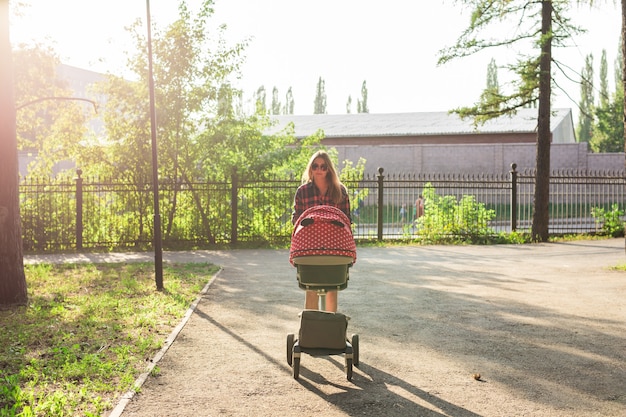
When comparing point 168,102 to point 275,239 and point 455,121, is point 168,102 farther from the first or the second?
point 455,121

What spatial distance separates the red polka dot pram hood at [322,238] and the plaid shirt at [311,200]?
1.99ft

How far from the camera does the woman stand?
5.89m

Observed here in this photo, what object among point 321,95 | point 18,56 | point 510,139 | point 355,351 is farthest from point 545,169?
point 321,95

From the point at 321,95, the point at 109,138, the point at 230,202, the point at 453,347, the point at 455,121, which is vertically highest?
the point at 321,95

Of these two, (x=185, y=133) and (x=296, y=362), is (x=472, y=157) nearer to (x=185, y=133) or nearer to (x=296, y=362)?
(x=185, y=133)

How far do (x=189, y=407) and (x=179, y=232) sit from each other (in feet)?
42.2

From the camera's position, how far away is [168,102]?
16.9 m

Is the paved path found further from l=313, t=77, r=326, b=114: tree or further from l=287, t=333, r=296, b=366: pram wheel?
l=313, t=77, r=326, b=114: tree

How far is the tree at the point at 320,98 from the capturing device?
7631 cm

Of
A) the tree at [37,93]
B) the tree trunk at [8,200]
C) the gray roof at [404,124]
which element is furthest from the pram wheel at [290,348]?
the gray roof at [404,124]

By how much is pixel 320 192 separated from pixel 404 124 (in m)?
39.5

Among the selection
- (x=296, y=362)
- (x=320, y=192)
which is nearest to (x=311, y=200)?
(x=320, y=192)

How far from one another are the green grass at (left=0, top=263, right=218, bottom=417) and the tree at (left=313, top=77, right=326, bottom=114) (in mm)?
65915

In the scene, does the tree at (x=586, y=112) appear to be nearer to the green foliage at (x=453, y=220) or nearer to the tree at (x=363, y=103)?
the tree at (x=363, y=103)
